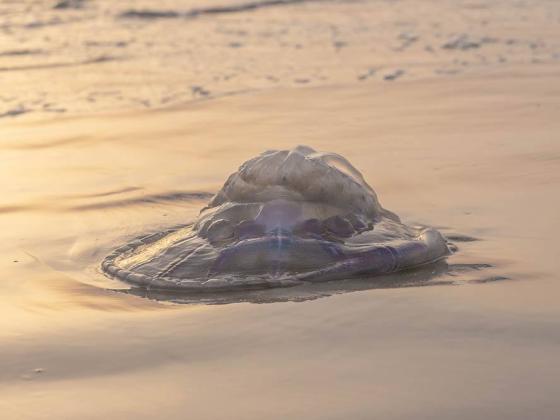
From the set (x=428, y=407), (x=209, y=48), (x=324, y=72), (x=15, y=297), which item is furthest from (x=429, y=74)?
(x=428, y=407)

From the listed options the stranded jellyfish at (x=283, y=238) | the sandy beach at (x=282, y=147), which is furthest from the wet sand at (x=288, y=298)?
the stranded jellyfish at (x=283, y=238)

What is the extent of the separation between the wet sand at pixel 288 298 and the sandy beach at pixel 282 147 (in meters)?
0.01

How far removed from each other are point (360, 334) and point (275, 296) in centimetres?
44

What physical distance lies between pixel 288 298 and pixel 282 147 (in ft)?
7.91

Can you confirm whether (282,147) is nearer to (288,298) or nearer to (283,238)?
(283,238)

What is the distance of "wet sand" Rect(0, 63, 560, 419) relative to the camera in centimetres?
254

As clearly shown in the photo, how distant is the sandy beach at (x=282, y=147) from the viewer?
8.55 ft

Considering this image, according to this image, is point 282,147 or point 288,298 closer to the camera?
point 288,298

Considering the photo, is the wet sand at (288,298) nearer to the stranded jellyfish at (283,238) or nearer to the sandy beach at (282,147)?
the sandy beach at (282,147)

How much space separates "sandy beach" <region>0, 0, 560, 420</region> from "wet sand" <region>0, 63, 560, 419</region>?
10mm

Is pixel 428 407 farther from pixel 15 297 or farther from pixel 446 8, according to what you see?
pixel 446 8

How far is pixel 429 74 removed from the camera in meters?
7.60

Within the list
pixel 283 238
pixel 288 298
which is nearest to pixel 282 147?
pixel 283 238

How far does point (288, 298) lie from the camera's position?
3.28 m
